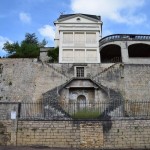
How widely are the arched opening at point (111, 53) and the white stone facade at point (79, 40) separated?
2.32 metres

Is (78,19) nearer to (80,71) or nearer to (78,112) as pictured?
(80,71)

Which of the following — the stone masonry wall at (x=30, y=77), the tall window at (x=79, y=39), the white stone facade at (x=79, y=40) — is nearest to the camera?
the stone masonry wall at (x=30, y=77)

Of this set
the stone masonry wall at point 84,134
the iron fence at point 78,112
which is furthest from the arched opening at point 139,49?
the stone masonry wall at point 84,134

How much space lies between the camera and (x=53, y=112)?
19906 mm

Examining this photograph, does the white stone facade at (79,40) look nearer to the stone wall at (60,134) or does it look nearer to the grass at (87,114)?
the grass at (87,114)

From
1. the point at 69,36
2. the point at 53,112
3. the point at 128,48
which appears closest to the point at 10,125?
→ the point at 53,112

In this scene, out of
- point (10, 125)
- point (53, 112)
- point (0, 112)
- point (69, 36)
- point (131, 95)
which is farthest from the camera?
point (69, 36)

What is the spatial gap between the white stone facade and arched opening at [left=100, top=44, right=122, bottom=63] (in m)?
2.32

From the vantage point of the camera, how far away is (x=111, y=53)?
35094 mm

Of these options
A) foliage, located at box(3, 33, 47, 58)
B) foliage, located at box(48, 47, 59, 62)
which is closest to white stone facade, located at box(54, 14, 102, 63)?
foliage, located at box(48, 47, 59, 62)

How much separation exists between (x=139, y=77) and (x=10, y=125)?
15.0 metres

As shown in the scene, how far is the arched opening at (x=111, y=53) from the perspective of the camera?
3308 centimetres

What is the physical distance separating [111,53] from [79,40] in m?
5.18

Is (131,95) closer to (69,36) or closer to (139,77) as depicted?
(139,77)
